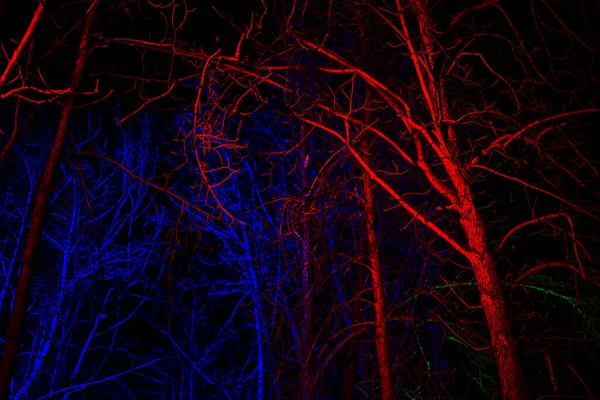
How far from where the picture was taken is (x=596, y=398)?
191 inches

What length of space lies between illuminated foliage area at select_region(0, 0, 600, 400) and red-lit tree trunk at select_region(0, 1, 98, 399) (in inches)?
0.8

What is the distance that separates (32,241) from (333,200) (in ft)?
13.5

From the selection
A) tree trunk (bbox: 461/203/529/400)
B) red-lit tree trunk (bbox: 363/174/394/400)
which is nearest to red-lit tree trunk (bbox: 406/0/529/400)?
tree trunk (bbox: 461/203/529/400)

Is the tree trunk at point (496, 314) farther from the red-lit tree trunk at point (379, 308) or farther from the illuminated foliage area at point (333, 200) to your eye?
the red-lit tree trunk at point (379, 308)

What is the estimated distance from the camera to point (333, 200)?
8.27 m

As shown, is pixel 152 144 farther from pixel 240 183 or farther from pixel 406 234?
pixel 406 234

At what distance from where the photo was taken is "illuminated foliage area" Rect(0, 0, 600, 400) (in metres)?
5.43

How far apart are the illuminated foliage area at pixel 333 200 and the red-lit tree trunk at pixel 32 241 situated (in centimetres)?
2

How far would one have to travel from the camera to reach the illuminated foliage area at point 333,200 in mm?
5434

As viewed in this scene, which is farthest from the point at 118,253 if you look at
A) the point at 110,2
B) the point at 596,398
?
the point at 596,398

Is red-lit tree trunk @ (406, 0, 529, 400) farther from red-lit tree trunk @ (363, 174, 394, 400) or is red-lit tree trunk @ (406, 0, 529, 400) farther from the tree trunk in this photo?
red-lit tree trunk @ (363, 174, 394, 400)

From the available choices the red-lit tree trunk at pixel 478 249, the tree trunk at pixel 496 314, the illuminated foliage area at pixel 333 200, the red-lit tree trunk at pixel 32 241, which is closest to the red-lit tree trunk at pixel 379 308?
the illuminated foliage area at pixel 333 200

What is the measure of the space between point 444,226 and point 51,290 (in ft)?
30.9

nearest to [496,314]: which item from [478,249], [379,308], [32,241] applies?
[478,249]
